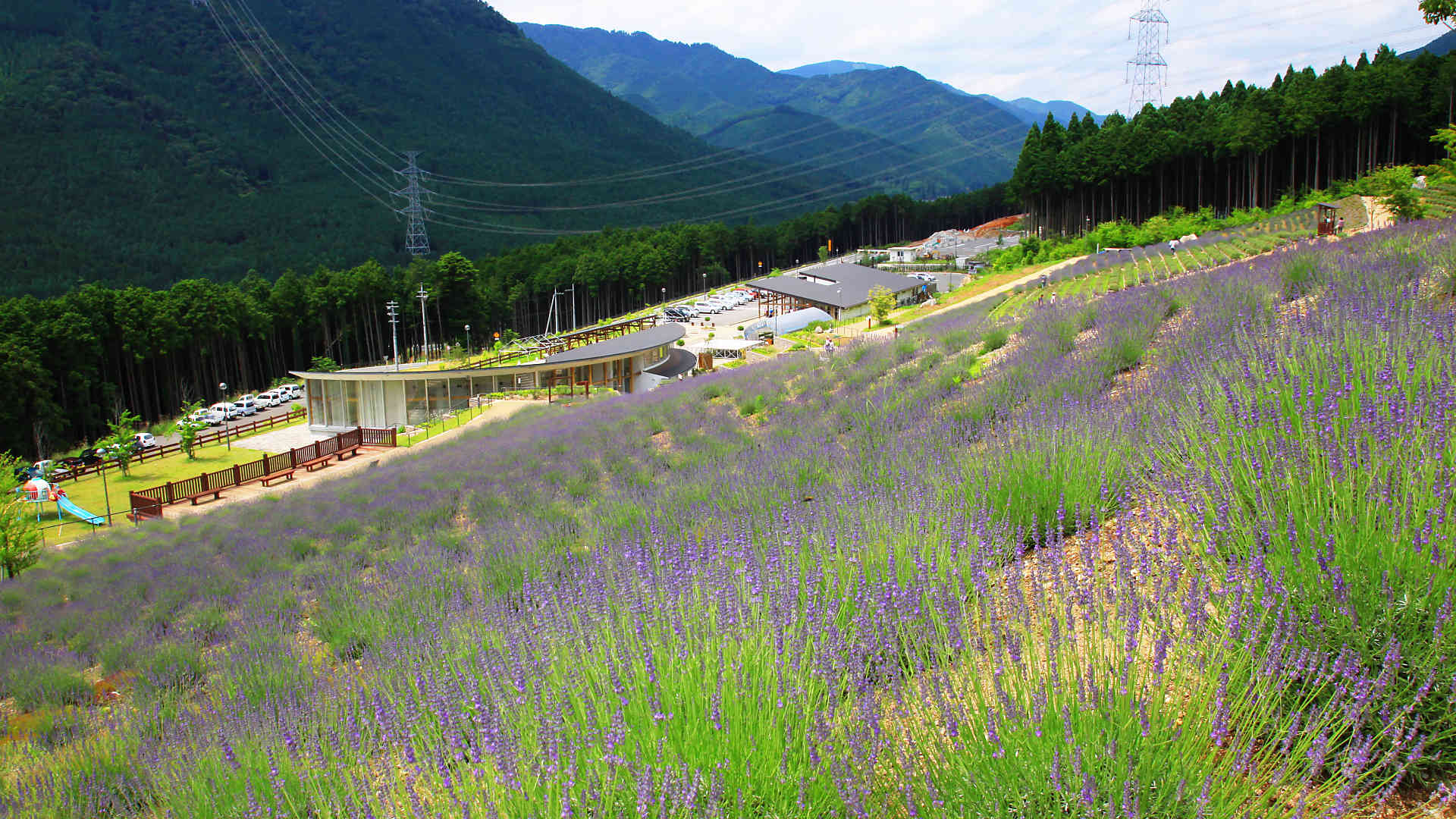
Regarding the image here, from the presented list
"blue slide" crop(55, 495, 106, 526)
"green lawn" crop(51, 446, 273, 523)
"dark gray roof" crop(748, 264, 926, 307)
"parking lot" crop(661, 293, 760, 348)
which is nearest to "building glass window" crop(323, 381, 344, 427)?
"green lawn" crop(51, 446, 273, 523)

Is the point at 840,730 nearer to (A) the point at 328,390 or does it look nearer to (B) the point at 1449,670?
(B) the point at 1449,670

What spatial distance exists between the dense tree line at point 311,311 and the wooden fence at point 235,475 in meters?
37.8

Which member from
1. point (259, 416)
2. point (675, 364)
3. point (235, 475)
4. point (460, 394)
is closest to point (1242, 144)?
point (675, 364)

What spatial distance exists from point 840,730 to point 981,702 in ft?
1.63

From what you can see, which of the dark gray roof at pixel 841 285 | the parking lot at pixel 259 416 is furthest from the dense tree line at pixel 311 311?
the dark gray roof at pixel 841 285

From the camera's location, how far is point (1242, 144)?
66938 mm

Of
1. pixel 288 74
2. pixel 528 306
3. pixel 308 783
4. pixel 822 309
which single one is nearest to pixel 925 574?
pixel 308 783

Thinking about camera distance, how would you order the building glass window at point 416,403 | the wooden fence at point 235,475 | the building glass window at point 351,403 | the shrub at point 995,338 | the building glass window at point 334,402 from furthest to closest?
1. the building glass window at point 334,402
2. the building glass window at point 351,403
3. the building glass window at point 416,403
4. the wooden fence at point 235,475
5. the shrub at point 995,338

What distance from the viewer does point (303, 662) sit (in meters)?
6.00

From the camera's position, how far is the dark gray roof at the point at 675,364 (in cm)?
4160

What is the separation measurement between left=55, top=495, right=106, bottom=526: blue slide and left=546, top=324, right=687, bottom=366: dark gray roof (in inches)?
665

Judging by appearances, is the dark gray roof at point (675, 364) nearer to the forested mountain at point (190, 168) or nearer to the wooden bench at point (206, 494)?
the wooden bench at point (206, 494)

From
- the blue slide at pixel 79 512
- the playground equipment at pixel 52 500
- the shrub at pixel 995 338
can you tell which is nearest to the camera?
the shrub at pixel 995 338

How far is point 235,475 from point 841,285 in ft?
183
